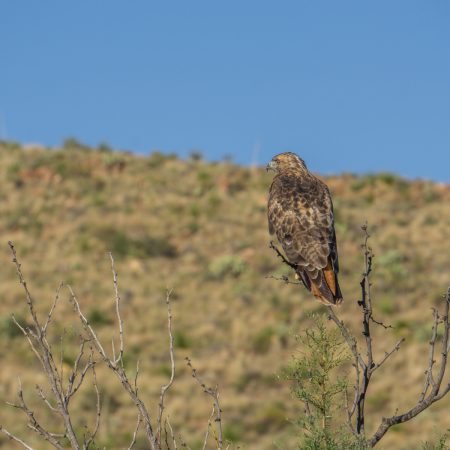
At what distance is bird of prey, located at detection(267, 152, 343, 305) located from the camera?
797cm

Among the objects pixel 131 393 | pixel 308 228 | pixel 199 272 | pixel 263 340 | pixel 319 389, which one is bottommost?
pixel 131 393

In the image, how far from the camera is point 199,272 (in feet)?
121

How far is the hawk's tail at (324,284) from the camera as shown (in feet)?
25.3

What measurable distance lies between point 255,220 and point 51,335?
13538 mm

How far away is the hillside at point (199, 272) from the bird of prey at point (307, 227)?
1227cm

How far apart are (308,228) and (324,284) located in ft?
2.63

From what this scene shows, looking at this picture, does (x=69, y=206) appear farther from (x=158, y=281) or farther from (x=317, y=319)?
(x=317, y=319)

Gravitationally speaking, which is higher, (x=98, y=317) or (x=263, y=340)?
(x=98, y=317)

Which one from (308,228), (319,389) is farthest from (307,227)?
(319,389)

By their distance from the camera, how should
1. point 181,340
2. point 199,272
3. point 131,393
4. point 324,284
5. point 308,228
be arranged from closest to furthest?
1. point 131,393
2. point 324,284
3. point 308,228
4. point 181,340
5. point 199,272

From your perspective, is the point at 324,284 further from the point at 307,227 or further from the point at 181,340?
the point at 181,340

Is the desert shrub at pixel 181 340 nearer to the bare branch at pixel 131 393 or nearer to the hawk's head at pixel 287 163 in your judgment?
the hawk's head at pixel 287 163

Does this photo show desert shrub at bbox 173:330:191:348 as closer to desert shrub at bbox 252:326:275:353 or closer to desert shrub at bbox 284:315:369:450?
desert shrub at bbox 252:326:275:353

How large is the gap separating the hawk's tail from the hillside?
508 inches
